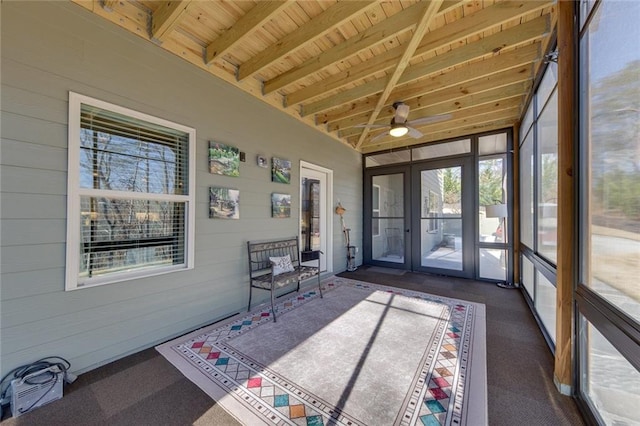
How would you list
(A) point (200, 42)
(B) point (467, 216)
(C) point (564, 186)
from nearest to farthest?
(C) point (564, 186) < (A) point (200, 42) < (B) point (467, 216)

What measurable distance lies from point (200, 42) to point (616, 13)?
141 inches

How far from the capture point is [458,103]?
13.4 feet

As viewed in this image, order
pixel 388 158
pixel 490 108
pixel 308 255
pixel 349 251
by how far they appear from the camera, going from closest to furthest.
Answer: pixel 490 108 < pixel 308 255 < pixel 349 251 < pixel 388 158

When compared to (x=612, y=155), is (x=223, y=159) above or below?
above

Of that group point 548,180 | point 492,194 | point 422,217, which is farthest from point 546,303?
point 422,217

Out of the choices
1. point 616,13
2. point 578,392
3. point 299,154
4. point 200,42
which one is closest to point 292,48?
point 200,42

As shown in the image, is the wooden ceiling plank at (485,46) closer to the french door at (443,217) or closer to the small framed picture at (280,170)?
the small framed picture at (280,170)

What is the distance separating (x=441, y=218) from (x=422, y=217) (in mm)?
402

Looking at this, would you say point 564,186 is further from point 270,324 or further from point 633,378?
point 270,324

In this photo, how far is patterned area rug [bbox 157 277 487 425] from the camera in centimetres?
172

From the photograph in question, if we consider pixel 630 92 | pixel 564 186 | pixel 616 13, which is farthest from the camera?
pixel 564 186

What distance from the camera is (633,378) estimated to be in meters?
1.28

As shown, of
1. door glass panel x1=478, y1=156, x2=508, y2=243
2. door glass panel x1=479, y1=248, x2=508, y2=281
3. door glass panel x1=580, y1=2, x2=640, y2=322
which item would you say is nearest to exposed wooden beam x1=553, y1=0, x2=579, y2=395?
door glass panel x1=580, y1=2, x2=640, y2=322

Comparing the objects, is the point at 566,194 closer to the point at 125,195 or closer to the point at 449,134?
the point at 125,195
